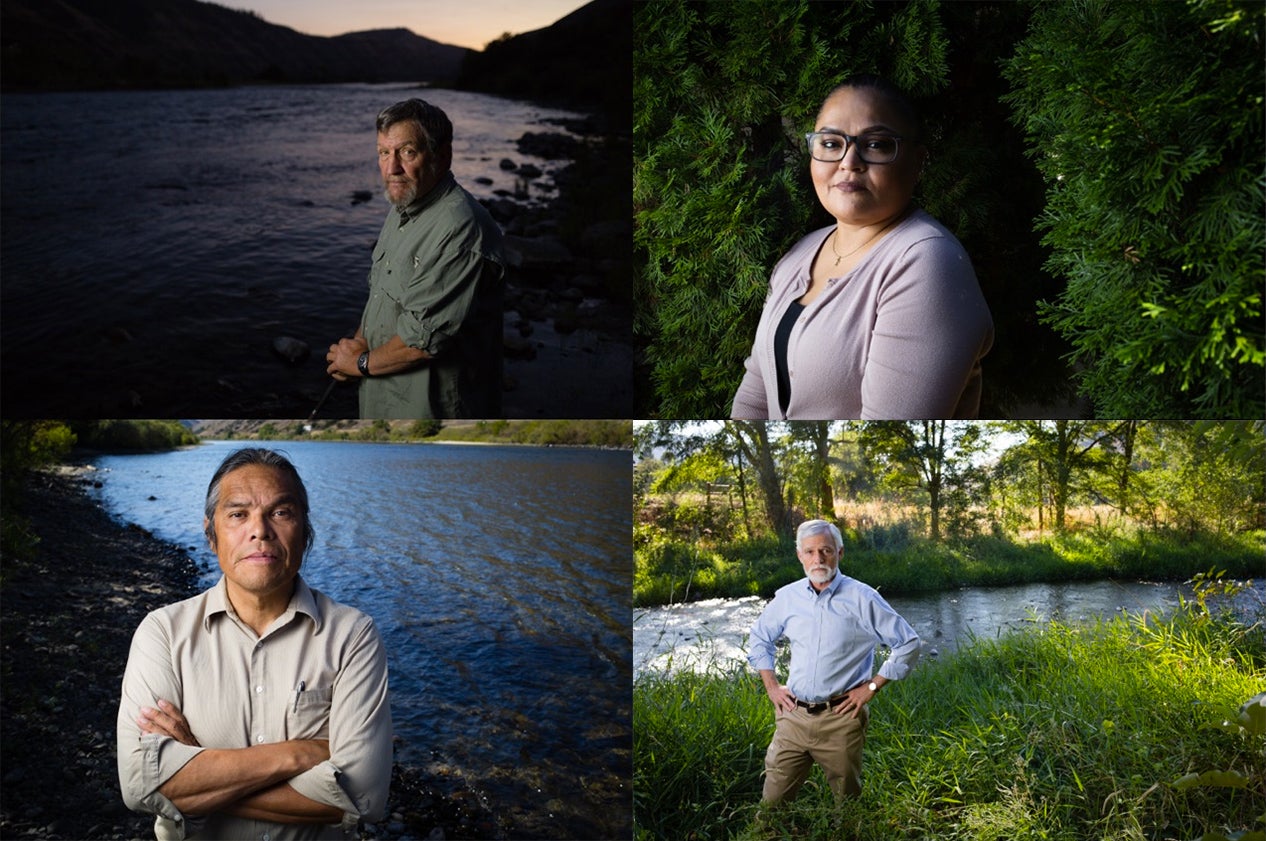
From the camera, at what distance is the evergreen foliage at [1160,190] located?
3404 mm

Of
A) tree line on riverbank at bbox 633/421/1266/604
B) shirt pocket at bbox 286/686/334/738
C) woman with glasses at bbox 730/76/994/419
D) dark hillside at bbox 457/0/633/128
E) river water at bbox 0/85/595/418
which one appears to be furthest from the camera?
dark hillside at bbox 457/0/633/128

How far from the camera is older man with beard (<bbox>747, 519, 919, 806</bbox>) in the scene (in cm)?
374

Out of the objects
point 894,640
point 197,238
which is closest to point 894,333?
point 894,640

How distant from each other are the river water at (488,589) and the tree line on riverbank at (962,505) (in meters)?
0.41

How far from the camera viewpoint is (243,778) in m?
3.23

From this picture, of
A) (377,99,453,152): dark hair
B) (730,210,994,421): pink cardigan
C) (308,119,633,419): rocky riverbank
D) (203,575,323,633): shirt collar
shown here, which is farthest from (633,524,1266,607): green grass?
(377,99,453,152): dark hair

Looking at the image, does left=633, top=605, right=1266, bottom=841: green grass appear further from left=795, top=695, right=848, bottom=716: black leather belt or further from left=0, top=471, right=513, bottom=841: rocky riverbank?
left=0, top=471, right=513, bottom=841: rocky riverbank

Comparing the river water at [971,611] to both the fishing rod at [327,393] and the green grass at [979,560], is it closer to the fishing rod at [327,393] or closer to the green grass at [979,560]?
the green grass at [979,560]

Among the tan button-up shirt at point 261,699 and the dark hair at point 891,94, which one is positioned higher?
the dark hair at point 891,94

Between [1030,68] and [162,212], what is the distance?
3.51 meters

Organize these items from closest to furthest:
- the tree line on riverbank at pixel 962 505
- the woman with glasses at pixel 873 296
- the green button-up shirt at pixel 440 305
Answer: the woman with glasses at pixel 873 296, the tree line on riverbank at pixel 962 505, the green button-up shirt at pixel 440 305

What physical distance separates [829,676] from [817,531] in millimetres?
482

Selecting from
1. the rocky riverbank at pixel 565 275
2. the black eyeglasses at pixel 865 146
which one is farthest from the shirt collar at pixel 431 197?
the black eyeglasses at pixel 865 146

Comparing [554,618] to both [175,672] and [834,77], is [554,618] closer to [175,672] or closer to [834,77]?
[175,672]
